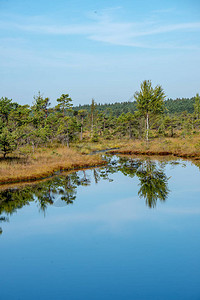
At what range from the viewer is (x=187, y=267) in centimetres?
949

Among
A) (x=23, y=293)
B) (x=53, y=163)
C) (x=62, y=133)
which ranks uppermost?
(x=62, y=133)

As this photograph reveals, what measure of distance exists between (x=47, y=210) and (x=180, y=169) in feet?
56.3

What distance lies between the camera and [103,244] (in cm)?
Result: 1153

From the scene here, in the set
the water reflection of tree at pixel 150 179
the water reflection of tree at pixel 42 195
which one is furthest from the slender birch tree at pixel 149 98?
the water reflection of tree at pixel 42 195

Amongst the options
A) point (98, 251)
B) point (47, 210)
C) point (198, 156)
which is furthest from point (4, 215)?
point (198, 156)

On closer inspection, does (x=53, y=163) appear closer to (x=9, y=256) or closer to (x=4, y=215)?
(x=4, y=215)

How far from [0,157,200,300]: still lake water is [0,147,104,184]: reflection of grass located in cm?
275

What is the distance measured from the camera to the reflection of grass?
78.2 ft

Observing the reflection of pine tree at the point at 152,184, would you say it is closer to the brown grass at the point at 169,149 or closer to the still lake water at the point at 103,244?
the still lake water at the point at 103,244

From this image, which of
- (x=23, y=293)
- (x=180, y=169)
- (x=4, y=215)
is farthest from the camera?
(x=180, y=169)

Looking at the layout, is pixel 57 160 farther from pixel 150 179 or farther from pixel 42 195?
pixel 42 195

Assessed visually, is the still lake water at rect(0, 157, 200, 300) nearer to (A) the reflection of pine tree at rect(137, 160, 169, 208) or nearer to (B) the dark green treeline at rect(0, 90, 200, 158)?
(A) the reflection of pine tree at rect(137, 160, 169, 208)

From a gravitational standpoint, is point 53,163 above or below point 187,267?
above

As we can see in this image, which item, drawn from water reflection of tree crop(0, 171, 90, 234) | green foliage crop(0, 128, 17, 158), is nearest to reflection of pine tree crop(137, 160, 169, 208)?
water reflection of tree crop(0, 171, 90, 234)
